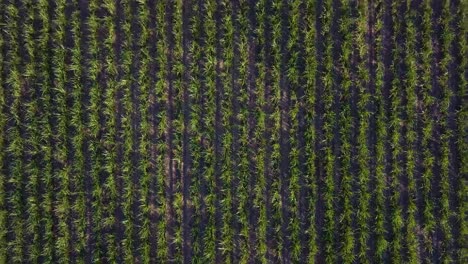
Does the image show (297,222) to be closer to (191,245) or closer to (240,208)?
(240,208)

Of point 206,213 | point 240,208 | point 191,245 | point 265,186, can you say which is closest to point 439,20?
point 265,186

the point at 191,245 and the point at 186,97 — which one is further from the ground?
the point at 186,97

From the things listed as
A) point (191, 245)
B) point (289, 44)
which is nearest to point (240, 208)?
point (191, 245)

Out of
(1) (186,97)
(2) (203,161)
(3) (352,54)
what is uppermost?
(3) (352,54)

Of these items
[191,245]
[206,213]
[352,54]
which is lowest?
[191,245]

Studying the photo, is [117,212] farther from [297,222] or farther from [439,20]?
[439,20]

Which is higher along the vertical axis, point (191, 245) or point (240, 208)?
point (240, 208)
